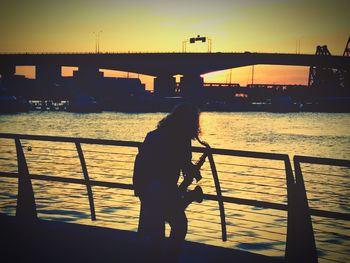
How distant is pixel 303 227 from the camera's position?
15.5 feet

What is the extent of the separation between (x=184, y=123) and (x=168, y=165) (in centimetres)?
36

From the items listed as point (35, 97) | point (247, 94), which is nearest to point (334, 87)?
point (247, 94)

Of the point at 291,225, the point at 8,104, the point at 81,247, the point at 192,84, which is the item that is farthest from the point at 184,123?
the point at 192,84

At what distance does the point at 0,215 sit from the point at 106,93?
517 feet

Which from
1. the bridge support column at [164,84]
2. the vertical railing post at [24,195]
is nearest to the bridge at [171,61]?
the bridge support column at [164,84]

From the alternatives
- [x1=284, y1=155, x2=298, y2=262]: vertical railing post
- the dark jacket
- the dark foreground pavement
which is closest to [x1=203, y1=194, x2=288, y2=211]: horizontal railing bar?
[x1=284, y1=155, x2=298, y2=262]: vertical railing post

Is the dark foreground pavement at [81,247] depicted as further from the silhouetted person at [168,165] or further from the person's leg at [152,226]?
the silhouetted person at [168,165]

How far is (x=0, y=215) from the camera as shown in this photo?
A: 683cm

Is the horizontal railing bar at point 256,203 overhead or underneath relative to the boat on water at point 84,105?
overhead

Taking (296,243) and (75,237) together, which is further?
(75,237)

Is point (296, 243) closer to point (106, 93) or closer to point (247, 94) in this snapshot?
point (106, 93)

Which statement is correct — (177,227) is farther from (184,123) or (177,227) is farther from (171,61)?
(171,61)

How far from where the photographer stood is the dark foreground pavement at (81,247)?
4.97 metres

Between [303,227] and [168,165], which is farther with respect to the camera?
[303,227]
